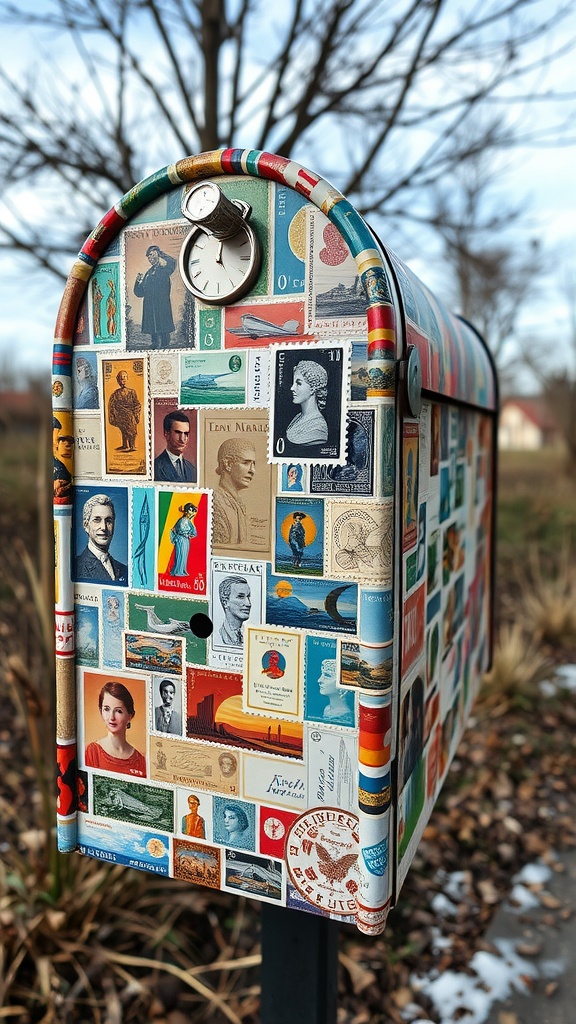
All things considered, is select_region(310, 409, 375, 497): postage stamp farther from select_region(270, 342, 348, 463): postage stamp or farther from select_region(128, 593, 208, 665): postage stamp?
select_region(128, 593, 208, 665): postage stamp

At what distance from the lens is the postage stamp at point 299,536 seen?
2.71 feet

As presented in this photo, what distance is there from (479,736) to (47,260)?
275 cm

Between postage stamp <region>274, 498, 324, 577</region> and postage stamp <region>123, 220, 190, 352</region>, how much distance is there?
251 mm

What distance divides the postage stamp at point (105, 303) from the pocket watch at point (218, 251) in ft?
0.37

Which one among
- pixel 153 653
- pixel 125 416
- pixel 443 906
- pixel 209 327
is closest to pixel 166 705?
pixel 153 653

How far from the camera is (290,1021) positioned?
3.74 ft

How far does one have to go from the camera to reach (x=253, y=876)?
3.01 feet

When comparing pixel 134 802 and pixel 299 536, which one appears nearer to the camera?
pixel 299 536

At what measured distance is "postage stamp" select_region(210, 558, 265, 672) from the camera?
2.88ft

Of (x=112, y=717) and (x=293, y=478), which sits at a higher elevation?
(x=293, y=478)

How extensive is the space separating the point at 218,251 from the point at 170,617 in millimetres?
475

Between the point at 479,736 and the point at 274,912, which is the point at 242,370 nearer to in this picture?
the point at 274,912

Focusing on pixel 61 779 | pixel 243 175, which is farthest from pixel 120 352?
pixel 61 779

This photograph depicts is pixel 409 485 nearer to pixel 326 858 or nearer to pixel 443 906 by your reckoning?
pixel 326 858
